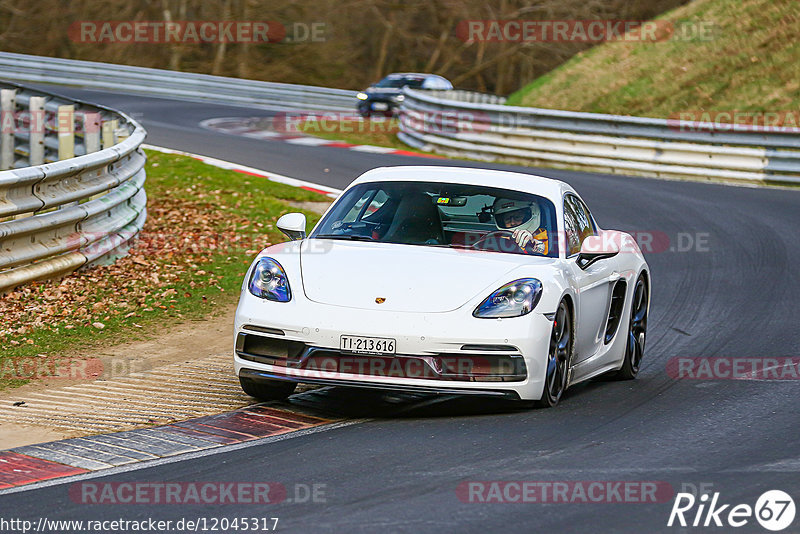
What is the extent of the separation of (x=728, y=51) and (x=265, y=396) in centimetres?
2386

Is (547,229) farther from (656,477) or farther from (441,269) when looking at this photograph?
(656,477)

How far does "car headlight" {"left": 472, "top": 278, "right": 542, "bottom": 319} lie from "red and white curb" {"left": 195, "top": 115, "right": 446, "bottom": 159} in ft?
54.1

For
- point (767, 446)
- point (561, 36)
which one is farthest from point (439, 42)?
point (767, 446)

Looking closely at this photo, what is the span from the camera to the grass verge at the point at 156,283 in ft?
30.5

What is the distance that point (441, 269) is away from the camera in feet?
24.0

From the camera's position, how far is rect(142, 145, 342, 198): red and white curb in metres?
17.7

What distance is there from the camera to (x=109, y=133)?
51.5ft
